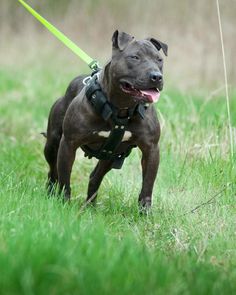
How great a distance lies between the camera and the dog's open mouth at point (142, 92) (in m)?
5.88

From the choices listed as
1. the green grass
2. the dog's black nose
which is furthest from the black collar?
the green grass

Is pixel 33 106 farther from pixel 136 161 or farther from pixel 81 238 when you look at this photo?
pixel 81 238

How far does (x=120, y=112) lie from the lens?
249 inches

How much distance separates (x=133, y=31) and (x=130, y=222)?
9.41 meters

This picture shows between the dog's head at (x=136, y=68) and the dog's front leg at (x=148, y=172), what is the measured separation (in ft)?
1.61

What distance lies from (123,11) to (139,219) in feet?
33.2

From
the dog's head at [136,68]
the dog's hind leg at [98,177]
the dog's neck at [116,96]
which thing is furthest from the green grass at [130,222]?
the dog's head at [136,68]

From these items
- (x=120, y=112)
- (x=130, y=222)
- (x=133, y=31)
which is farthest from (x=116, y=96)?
(x=133, y=31)

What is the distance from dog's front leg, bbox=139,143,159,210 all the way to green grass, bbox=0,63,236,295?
5.4 inches

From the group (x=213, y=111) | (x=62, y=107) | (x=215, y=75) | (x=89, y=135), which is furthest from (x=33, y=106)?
(x=89, y=135)

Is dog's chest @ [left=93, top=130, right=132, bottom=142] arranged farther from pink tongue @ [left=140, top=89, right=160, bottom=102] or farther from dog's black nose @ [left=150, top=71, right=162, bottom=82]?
dog's black nose @ [left=150, top=71, right=162, bottom=82]

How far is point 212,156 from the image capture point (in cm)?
738

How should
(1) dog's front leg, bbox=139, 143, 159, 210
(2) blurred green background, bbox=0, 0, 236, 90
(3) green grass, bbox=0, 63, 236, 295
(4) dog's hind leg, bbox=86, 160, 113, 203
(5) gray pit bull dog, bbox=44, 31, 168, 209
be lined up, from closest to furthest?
(3) green grass, bbox=0, 63, 236, 295, (5) gray pit bull dog, bbox=44, 31, 168, 209, (1) dog's front leg, bbox=139, 143, 159, 210, (4) dog's hind leg, bbox=86, 160, 113, 203, (2) blurred green background, bbox=0, 0, 236, 90

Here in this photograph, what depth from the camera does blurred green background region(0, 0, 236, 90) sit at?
12531 millimetres
